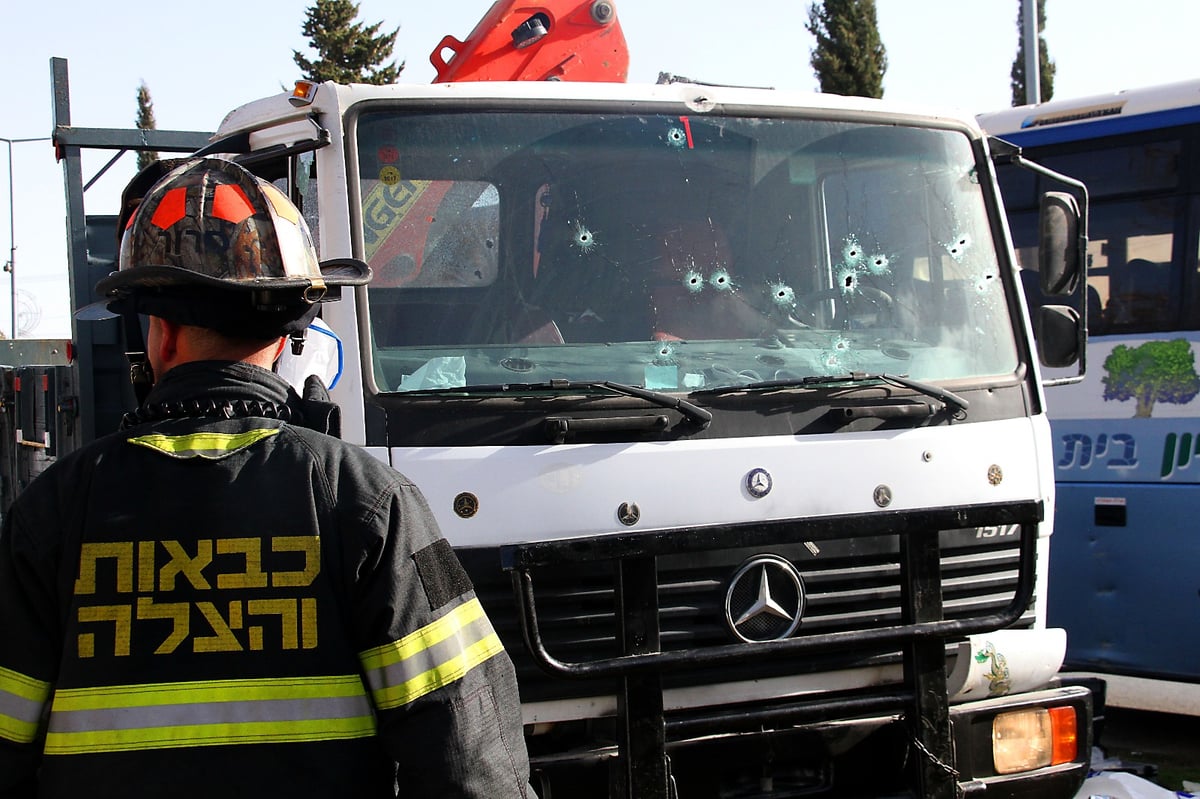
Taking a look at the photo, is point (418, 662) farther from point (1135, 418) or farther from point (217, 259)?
point (1135, 418)

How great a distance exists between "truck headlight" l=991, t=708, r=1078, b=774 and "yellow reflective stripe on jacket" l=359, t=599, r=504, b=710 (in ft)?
7.92

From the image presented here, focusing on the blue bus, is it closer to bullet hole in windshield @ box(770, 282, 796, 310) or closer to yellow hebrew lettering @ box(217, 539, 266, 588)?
bullet hole in windshield @ box(770, 282, 796, 310)

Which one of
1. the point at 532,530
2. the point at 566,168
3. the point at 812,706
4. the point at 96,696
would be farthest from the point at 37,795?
the point at 566,168

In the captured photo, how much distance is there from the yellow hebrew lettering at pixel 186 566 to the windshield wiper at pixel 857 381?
2.04 metres

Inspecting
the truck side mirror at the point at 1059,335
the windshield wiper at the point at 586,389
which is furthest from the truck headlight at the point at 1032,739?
the windshield wiper at the point at 586,389

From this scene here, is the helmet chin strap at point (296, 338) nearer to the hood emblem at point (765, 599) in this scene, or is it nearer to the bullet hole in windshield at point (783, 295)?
the hood emblem at point (765, 599)

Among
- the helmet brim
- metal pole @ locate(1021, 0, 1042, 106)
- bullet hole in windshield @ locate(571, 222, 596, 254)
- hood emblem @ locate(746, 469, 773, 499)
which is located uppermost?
metal pole @ locate(1021, 0, 1042, 106)

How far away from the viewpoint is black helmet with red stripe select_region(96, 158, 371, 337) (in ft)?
6.09

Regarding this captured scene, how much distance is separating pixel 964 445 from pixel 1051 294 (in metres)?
0.87

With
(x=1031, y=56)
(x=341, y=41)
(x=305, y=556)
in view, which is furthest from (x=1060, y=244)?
(x=341, y=41)

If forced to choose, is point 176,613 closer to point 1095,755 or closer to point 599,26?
point 599,26

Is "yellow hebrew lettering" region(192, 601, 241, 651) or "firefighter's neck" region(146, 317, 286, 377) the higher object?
"firefighter's neck" region(146, 317, 286, 377)

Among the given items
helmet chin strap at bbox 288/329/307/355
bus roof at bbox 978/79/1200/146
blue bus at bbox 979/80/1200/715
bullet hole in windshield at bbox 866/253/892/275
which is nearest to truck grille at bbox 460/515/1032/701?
bullet hole in windshield at bbox 866/253/892/275

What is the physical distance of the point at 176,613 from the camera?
66.2 inches
